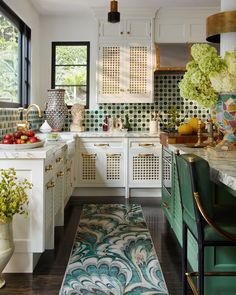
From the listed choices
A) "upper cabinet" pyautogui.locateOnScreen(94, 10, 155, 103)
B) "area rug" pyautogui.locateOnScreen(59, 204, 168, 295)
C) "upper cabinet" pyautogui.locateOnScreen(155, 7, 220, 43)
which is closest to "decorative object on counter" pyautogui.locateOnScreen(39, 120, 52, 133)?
"upper cabinet" pyautogui.locateOnScreen(94, 10, 155, 103)

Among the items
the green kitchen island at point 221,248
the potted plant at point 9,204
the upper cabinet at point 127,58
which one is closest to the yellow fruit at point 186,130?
the green kitchen island at point 221,248

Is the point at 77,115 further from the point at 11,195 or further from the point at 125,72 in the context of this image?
the point at 11,195

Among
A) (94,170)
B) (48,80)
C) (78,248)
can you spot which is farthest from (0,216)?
(48,80)

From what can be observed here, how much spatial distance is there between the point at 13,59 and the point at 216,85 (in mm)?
3050

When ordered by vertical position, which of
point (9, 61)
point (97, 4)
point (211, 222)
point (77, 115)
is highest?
point (97, 4)

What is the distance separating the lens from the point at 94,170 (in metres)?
5.57

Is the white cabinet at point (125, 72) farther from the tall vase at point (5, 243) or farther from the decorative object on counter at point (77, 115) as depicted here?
the tall vase at point (5, 243)

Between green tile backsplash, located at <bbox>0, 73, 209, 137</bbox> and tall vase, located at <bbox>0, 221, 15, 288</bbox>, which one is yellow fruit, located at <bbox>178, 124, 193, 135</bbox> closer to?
tall vase, located at <bbox>0, 221, 15, 288</bbox>

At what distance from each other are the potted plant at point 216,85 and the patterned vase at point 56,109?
324cm

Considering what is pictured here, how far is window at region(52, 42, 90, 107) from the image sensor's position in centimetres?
605

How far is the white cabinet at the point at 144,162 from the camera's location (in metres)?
5.49

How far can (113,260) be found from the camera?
3.10 metres

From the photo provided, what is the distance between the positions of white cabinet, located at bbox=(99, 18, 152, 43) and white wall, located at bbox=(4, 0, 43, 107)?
921 mm

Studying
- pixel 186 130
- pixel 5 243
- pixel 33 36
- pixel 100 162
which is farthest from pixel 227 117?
pixel 33 36
